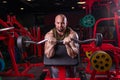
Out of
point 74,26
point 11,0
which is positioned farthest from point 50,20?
point 11,0

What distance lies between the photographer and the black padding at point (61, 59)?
7.34ft

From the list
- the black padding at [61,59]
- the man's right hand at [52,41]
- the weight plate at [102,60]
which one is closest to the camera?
the man's right hand at [52,41]

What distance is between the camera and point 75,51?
2.23 m

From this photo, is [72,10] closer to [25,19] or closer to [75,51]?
[25,19]

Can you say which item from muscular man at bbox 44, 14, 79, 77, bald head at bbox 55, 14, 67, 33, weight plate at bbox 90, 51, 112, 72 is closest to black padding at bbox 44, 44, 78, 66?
muscular man at bbox 44, 14, 79, 77

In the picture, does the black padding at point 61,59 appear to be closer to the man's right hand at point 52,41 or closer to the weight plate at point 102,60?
the man's right hand at point 52,41

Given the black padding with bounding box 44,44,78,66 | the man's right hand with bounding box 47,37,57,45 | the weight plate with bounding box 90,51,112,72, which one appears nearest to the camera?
the man's right hand with bounding box 47,37,57,45

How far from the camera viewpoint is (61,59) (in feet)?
7.36

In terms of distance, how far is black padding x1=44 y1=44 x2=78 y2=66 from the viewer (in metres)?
2.24

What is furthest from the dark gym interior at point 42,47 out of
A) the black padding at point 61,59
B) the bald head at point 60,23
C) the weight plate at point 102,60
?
the bald head at point 60,23

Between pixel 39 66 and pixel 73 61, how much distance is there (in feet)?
11.1

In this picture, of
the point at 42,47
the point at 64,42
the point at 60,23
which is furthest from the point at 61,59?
the point at 42,47

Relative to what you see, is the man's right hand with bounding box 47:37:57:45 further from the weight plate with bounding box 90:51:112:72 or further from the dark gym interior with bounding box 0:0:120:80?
the weight plate with bounding box 90:51:112:72

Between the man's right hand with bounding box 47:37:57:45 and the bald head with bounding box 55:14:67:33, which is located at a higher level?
the bald head with bounding box 55:14:67:33
